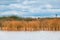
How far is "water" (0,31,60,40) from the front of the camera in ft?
10.1

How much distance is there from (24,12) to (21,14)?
0.06m

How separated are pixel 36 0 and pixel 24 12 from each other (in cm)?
26

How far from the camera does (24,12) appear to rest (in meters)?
3.13

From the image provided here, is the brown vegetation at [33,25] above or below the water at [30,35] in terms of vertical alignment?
above

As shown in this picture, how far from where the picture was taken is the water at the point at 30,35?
3.08 m

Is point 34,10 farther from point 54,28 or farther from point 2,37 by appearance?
point 2,37

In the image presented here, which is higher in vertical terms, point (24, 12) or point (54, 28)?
point (24, 12)

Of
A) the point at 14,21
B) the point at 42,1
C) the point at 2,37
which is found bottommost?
the point at 2,37

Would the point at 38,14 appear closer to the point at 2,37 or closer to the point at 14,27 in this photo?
the point at 14,27

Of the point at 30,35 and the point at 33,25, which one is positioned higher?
the point at 33,25

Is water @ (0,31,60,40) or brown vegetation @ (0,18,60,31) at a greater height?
brown vegetation @ (0,18,60,31)

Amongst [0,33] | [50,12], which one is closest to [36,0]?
[50,12]

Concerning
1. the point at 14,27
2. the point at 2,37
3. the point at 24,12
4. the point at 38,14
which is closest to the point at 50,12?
the point at 38,14

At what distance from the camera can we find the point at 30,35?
3.12 meters
